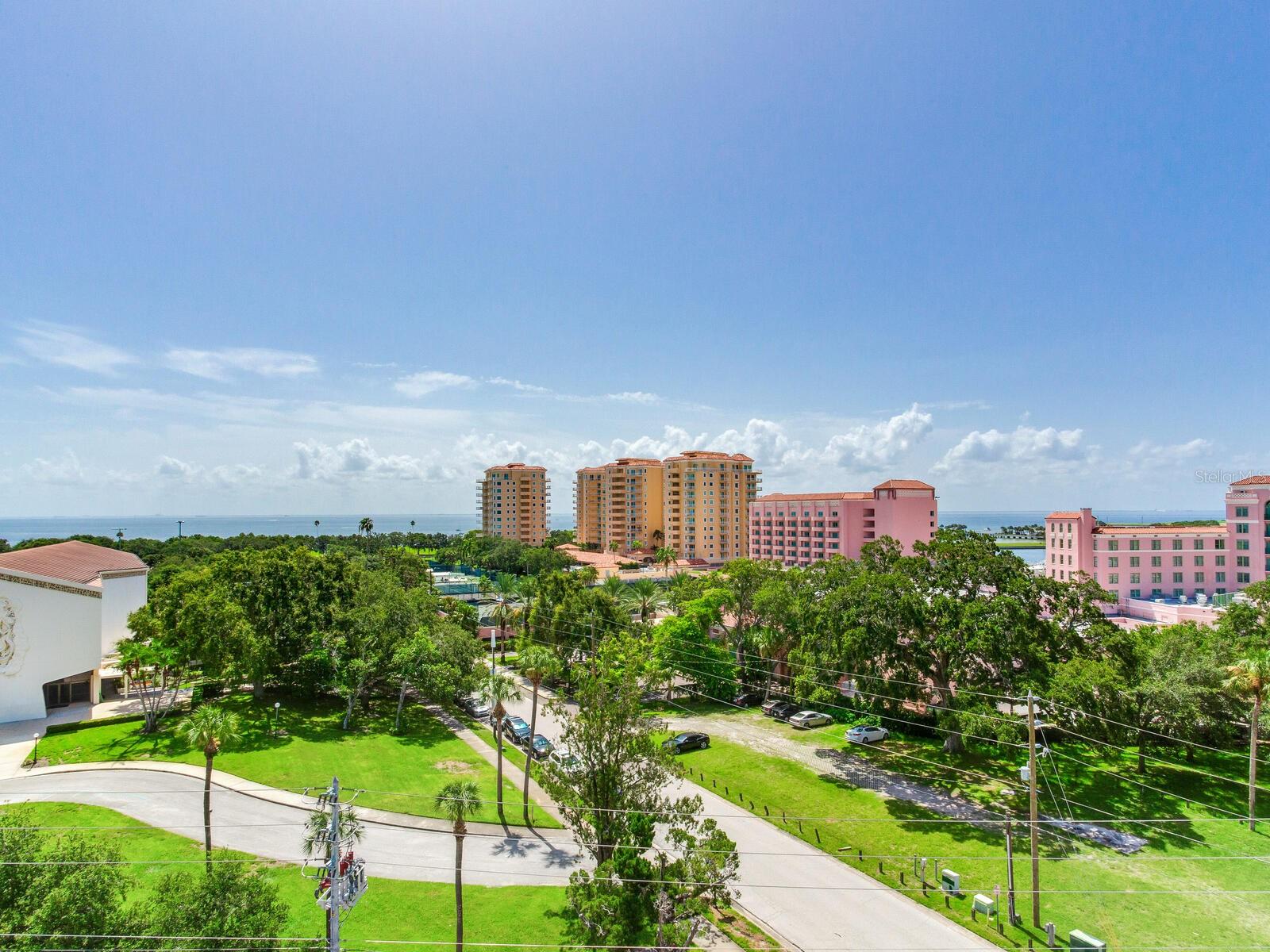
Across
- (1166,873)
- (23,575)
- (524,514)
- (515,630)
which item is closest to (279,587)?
(23,575)

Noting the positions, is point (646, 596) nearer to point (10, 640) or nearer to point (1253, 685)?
point (1253, 685)

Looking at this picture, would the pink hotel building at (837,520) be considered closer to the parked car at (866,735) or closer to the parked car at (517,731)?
the parked car at (866,735)

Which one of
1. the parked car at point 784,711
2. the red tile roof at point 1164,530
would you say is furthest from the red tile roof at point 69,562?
the red tile roof at point 1164,530

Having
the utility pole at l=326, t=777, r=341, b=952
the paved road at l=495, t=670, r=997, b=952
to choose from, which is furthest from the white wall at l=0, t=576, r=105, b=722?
the paved road at l=495, t=670, r=997, b=952

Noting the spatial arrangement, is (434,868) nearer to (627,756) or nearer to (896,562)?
(627,756)

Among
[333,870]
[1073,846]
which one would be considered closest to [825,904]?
[1073,846]
